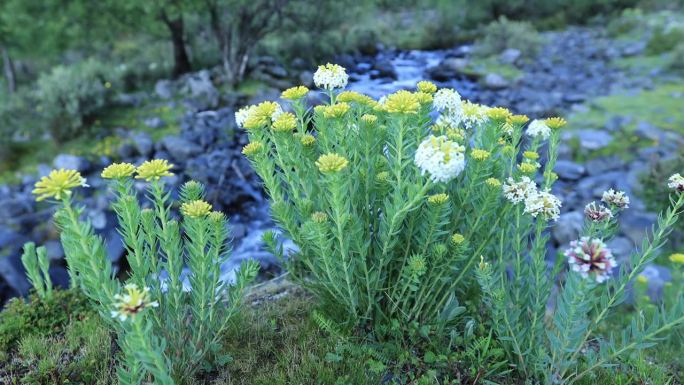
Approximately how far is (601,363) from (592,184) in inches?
280

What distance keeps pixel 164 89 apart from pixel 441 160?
39.5 feet

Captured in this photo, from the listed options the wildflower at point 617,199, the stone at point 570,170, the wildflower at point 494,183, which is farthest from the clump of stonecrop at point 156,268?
the stone at point 570,170

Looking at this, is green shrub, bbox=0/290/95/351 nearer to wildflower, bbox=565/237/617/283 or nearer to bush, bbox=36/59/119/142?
wildflower, bbox=565/237/617/283

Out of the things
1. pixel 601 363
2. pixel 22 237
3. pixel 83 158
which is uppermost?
pixel 601 363

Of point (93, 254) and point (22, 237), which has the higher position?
point (93, 254)

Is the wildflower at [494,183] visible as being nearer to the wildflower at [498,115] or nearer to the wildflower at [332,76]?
the wildflower at [498,115]

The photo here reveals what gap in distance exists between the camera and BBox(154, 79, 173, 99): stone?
1242 cm

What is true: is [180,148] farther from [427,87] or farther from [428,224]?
[428,224]

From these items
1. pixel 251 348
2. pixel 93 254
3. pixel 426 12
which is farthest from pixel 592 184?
pixel 426 12

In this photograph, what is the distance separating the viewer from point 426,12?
26500 mm

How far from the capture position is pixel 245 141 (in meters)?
10.4

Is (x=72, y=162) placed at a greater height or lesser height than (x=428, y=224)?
lesser

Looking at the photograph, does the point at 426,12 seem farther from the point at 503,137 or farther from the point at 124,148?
the point at 503,137

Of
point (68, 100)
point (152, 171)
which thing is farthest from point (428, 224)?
point (68, 100)
